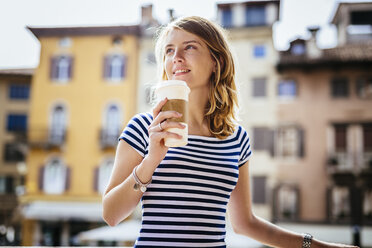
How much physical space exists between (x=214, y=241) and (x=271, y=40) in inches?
543

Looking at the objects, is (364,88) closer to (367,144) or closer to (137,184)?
(367,144)

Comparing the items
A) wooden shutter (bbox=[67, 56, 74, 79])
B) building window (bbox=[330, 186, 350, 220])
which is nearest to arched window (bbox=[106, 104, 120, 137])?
wooden shutter (bbox=[67, 56, 74, 79])

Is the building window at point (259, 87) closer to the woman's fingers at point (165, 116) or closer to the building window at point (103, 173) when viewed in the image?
the building window at point (103, 173)

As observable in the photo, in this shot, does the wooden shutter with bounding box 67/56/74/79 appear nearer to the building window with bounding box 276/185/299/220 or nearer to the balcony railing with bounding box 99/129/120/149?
the balcony railing with bounding box 99/129/120/149

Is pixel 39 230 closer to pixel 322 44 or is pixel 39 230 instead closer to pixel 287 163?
pixel 287 163

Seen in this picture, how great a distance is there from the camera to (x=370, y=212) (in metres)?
13.4

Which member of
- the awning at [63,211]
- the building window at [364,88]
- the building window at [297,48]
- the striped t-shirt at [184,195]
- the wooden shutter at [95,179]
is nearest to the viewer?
the striped t-shirt at [184,195]

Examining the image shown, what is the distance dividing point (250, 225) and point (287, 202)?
13.2 m

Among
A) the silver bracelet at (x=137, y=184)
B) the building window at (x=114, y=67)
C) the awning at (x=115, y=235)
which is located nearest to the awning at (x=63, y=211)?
the awning at (x=115, y=235)

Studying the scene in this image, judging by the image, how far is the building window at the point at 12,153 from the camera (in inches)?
918

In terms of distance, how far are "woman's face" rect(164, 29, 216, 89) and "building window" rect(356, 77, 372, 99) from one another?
1401 centimetres

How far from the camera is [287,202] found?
13883 millimetres

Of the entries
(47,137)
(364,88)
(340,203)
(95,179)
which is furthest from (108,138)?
(364,88)

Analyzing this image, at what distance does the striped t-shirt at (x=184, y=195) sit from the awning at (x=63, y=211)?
14.2m
